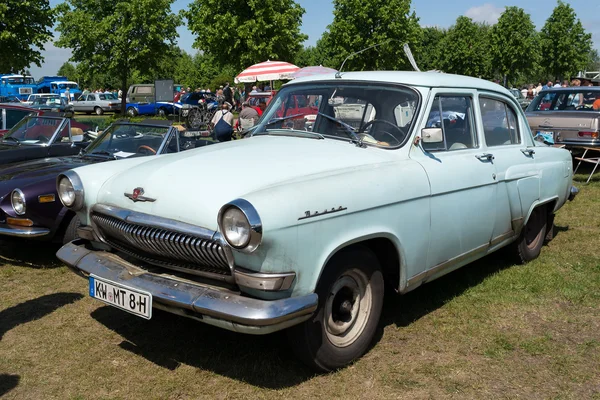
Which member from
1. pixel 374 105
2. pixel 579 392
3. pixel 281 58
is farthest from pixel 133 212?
pixel 281 58

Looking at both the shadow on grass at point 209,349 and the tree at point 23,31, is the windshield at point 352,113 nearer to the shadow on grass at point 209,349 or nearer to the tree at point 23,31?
the shadow on grass at point 209,349

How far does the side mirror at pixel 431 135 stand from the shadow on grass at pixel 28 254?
3874mm

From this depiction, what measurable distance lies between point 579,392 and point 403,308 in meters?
1.49

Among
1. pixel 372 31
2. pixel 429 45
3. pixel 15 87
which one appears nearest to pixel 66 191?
pixel 372 31

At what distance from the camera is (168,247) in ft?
11.2

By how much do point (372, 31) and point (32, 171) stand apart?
29173mm

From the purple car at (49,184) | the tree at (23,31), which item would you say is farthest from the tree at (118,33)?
the purple car at (49,184)

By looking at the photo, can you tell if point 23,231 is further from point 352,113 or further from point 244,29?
point 244,29

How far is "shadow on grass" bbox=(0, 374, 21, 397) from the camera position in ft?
11.3

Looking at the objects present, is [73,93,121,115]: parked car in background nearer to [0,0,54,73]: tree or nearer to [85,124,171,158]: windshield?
[0,0,54,73]: tree

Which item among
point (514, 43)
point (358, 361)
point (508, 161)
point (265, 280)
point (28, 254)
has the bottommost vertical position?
point (28, 254)

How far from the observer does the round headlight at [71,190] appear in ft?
13.4

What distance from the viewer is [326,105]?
4.54 metres

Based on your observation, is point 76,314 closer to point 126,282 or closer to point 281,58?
point 126,282
